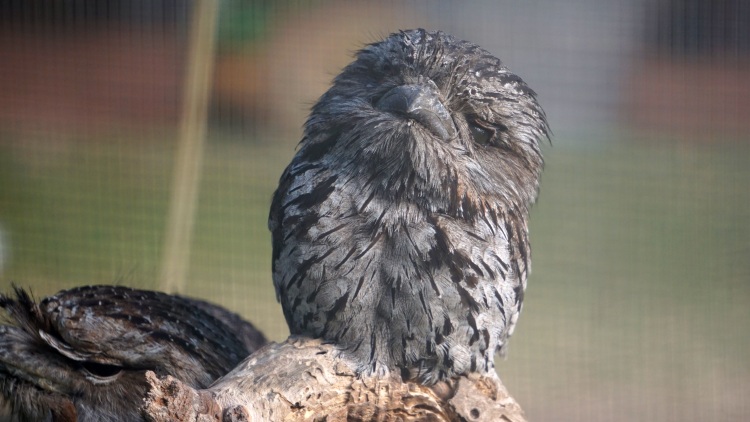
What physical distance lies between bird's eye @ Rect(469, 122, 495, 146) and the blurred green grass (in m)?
1.55

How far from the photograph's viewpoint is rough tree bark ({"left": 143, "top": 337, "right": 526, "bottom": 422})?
1.07m

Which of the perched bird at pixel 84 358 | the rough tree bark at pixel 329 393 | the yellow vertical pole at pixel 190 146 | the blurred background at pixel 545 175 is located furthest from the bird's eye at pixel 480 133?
the yellow vertical pole at pixel 190 146

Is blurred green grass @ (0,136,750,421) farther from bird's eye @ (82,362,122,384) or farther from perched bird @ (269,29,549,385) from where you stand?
perched bird @ (269,29,549,385)

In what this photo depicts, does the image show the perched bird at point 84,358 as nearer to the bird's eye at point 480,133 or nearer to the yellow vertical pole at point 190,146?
the bird's eye at point 480,133

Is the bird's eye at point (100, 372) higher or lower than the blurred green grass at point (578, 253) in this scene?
higher

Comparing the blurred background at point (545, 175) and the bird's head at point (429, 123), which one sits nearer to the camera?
the bird's head at point (429, 123)

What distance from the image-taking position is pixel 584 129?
7.45 ft

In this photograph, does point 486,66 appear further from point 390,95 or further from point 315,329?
point 315,329

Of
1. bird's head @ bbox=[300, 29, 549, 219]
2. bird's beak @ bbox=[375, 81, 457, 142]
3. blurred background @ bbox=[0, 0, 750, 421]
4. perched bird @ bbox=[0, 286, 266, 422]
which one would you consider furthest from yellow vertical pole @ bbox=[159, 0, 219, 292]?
bird's beak @ bbox=[375, 81, 457, 142]

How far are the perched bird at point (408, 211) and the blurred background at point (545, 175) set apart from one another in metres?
0.83

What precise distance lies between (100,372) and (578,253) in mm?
2408

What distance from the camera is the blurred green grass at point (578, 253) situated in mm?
2777

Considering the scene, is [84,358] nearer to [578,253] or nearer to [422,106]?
[422,106]

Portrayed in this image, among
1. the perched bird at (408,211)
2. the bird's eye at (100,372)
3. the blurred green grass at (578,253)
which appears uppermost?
the perched bird at (408,211)
